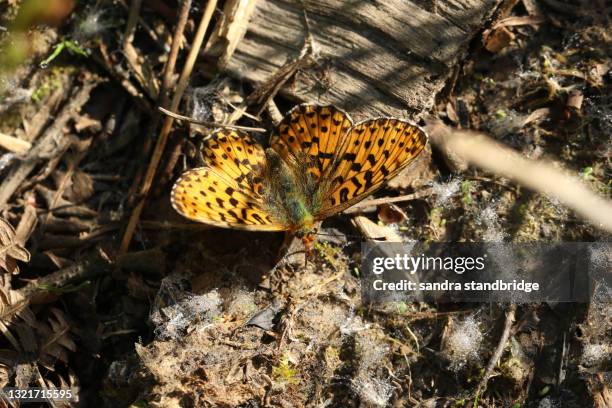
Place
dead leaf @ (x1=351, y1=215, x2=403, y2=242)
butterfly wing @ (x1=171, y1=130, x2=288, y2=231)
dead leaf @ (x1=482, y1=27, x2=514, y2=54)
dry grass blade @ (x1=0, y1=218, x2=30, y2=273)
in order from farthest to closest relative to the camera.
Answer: dead leaf @ (x1=482, y1=27, x2=514, y2=54)
dead leaf @ (x1=351, y1=215, x2=403, y2=242)
dry grass blade @ (x1=0, y1=218, x2=30, y2=273)
butterfly wing @ (x1=171, y1=130, x2=288, y2=231)

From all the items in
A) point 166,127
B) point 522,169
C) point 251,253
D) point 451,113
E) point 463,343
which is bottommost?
point 251,253

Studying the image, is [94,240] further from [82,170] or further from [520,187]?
[520,187]

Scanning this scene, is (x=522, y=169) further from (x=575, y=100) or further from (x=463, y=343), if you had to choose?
(x=463, y=343)

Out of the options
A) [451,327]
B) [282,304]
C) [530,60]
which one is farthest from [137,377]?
[530,60]

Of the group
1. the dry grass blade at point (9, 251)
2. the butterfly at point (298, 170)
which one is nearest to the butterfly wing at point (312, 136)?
the butterfly at point (298, 170)

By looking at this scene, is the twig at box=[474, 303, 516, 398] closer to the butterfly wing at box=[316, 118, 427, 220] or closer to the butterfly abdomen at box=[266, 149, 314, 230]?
the butterfly wing at box=[316, 118, 427, 220]

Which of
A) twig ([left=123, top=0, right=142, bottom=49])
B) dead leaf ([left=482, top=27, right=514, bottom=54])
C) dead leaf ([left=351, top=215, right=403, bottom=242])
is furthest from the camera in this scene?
twig ([left=123, top=0, right=142, bottom=49])

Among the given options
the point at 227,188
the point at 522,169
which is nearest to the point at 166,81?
the point at 227,188

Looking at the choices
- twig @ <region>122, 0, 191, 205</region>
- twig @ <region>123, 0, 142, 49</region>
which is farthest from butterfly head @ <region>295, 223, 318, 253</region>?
twig @ <region>123, 0, 142, 49</region>
